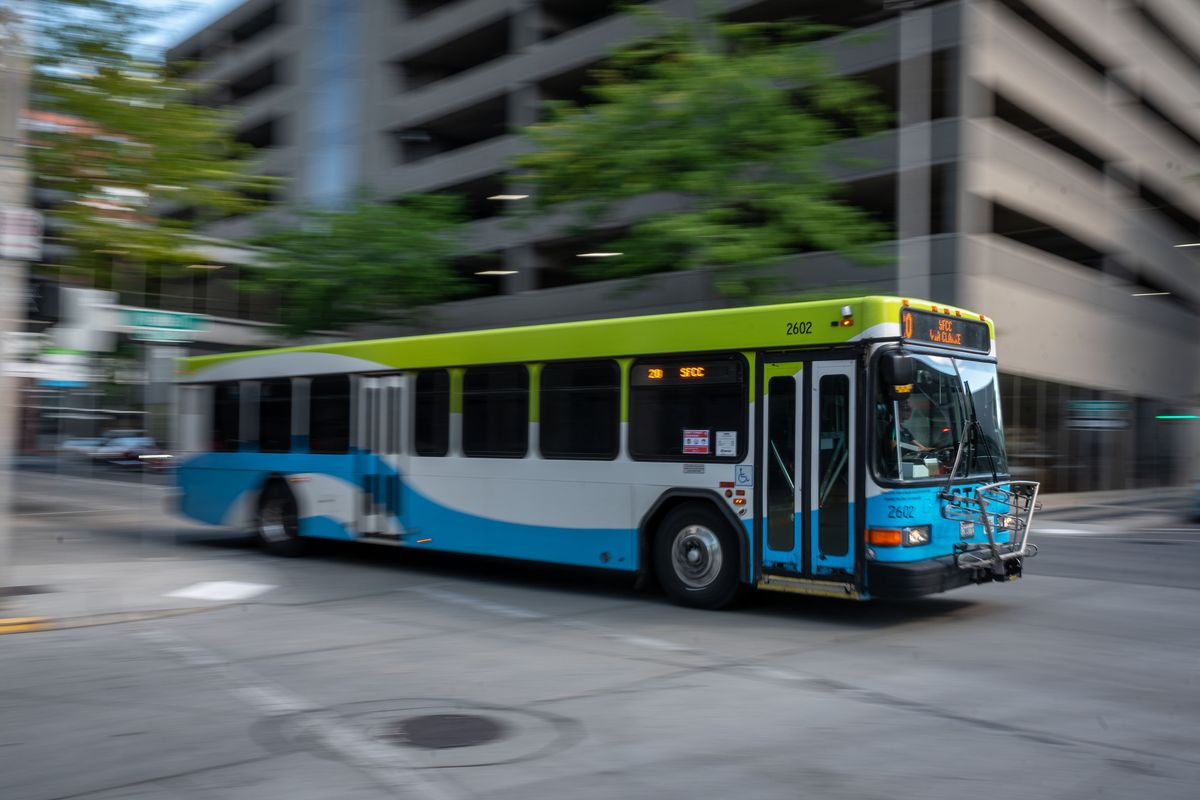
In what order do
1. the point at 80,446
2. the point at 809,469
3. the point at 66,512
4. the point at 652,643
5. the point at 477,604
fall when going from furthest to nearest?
the point at 80,446, the point at 66,512, the point at 477,604, the point at 809,469, the point at 652,643

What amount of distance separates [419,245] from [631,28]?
941 centimetres

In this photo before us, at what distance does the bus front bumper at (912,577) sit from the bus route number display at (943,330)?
201 centimetres

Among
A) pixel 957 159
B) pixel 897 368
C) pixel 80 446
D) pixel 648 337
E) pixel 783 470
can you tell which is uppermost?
pixel 957 159

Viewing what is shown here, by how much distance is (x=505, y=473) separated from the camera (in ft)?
41.0

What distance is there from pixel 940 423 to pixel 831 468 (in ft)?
3.76

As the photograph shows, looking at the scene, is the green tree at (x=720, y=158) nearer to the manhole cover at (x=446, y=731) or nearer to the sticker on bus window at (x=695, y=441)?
the sticker on bus window at (x=695, y=441)

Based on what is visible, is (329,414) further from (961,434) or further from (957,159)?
(957,159)

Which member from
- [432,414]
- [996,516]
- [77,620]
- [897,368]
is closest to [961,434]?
[996,516]

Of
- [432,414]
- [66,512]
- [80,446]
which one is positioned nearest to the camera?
[432,414]

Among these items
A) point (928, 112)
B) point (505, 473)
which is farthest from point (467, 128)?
point (505, 473)

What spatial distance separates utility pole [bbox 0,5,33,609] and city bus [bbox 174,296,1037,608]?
459 centimetres

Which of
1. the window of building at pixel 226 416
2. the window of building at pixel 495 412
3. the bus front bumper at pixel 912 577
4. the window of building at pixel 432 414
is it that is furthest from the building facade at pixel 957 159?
the bus front bumper at pixel 912 577

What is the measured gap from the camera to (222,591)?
12039 mm

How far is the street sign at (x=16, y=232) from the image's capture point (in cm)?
1020
